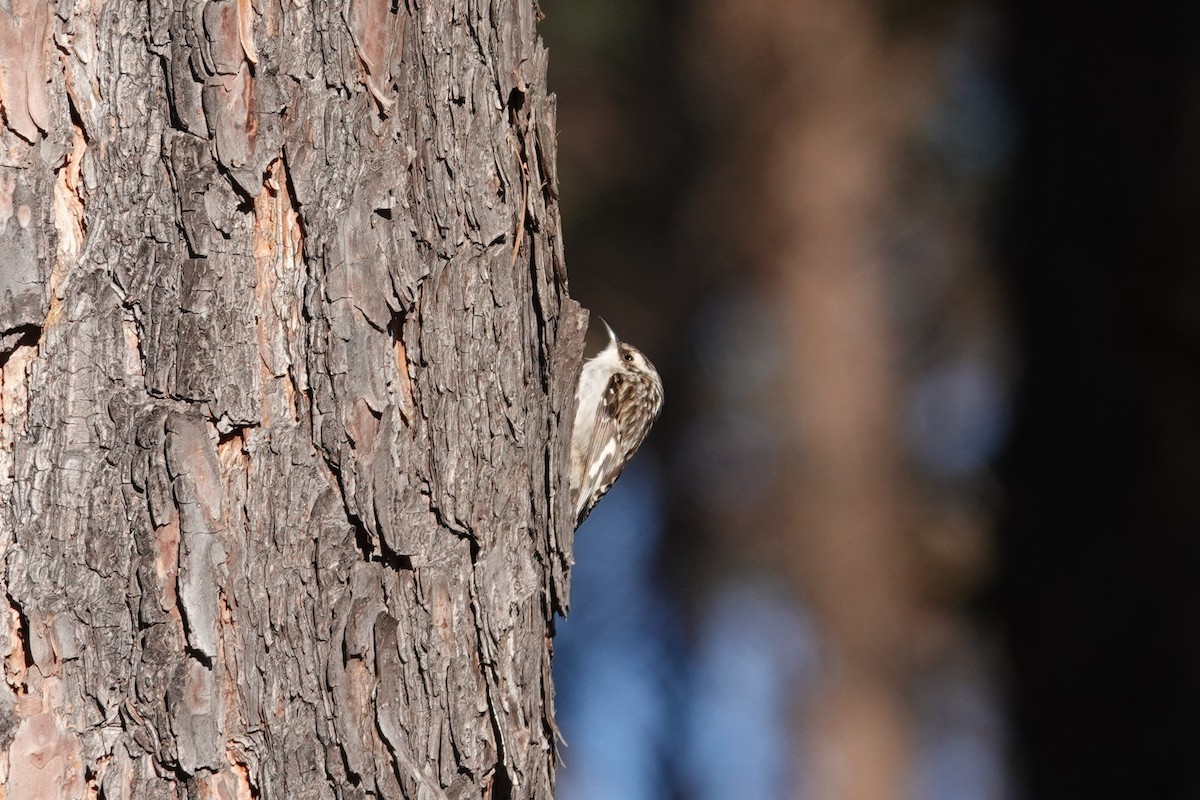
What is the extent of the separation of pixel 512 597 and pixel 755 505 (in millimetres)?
2919

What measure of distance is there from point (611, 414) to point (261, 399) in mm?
2632

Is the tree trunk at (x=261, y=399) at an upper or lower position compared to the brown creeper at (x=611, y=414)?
lower

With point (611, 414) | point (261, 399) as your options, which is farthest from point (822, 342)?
point (261, 399)

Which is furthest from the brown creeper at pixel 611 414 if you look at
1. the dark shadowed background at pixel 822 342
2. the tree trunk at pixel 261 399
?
the tree trunk at pixel 261 399

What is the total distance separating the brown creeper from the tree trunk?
2344 millimetres

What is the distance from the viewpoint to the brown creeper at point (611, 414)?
388 cm

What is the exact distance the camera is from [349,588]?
1.37m

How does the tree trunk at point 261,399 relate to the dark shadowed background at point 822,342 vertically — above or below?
below

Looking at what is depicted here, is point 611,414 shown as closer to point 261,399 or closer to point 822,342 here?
point 822,342

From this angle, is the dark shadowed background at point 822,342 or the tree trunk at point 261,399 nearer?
the tree trunk at point 261,399

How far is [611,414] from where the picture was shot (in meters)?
3.90

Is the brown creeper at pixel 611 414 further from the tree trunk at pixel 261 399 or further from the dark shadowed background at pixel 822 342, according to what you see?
the tree trunk at pixel 261 399

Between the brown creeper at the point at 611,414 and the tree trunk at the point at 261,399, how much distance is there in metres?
2.34

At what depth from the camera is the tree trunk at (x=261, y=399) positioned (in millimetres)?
1204
